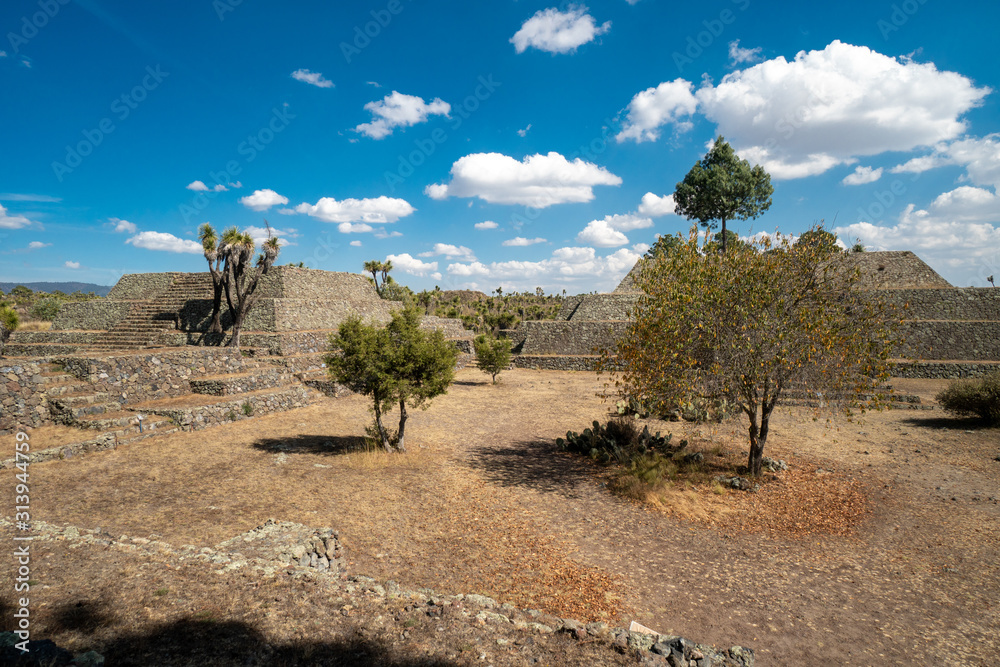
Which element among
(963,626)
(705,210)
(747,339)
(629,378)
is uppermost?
(705,210)

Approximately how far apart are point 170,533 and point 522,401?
14.7 meters

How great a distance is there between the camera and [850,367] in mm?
9000

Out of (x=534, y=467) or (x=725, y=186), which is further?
(x=725, y=186)

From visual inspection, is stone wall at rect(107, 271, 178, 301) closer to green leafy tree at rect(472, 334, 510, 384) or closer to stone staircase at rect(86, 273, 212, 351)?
stone staircase at rect(86, 273, 212, 351)

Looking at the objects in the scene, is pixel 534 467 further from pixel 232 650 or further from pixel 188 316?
pixel 188 316

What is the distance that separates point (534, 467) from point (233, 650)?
8.02 metres

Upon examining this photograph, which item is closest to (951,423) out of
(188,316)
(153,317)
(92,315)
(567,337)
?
(567,337)

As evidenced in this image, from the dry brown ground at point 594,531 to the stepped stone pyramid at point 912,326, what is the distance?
1164cm

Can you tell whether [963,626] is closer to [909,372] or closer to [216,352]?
[216,352]

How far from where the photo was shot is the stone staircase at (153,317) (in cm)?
2522

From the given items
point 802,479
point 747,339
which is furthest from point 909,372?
point 747,339

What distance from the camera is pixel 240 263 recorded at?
24203 mm

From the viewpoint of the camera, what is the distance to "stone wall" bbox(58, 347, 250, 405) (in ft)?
46.1

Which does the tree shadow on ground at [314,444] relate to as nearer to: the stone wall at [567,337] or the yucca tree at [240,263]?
the yucca tree at [240,263]
